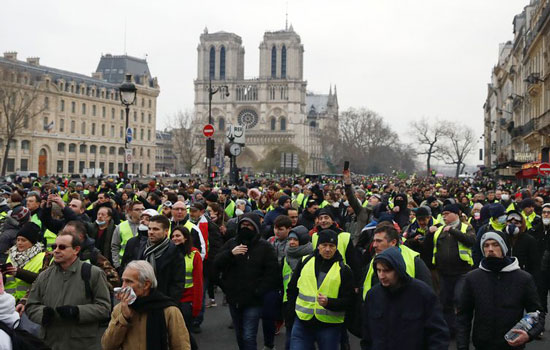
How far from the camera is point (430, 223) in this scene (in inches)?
354

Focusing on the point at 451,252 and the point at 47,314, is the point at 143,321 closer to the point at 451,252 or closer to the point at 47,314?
the point at 47,314

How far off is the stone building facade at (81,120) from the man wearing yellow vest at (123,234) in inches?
2511

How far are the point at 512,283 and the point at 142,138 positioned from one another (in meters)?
95.5

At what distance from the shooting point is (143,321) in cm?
439

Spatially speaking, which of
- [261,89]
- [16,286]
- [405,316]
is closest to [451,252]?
[405,316]

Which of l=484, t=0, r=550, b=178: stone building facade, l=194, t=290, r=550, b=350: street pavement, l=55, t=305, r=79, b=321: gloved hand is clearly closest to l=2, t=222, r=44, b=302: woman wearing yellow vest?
l=55, t=305, r=79, b=321: gloved hand

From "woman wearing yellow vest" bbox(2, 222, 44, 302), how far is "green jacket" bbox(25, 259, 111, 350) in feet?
2.09

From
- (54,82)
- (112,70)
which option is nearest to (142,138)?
(112,70)

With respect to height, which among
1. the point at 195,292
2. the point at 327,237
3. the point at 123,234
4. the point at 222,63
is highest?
the point at 222,63

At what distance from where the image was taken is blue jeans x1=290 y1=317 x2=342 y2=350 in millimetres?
5941

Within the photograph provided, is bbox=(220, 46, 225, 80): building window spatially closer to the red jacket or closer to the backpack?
the red jacket

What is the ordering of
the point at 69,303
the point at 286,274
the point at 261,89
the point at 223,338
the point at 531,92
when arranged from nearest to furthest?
1. the point at 69,303
2. the point at 286,274
3. the point at 223,338
4. the point at 531,92
5. the point at 261,89

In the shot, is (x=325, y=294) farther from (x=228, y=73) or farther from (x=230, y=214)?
(x=228, y=73)

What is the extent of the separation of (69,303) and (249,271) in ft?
6.96
